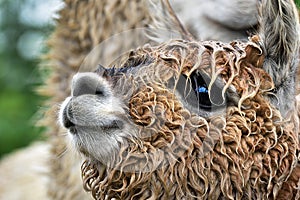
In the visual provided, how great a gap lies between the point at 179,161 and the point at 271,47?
46cm

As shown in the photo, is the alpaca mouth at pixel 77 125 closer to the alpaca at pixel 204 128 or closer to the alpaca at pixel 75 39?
the alpaca at pixel 204 128

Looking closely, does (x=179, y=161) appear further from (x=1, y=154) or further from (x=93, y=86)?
(x=1, y=154)

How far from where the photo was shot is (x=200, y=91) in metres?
2.24

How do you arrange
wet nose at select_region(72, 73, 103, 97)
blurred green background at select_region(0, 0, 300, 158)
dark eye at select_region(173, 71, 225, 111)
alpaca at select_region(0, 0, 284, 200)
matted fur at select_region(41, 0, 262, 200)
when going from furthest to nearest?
blurred green background at select_region(0, 0, 300, 158) → matted fur at select_region(41, 0, 262, 200) → alpaca at select_region(0, 0, 284, 200) → dark eye at select_region(173, 71, 225, 111) → wet nose at select_region(72, 73, 103, 97)

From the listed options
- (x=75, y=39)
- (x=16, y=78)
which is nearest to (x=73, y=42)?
(x=75, y=39)

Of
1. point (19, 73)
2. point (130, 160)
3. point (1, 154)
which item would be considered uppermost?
point (130, 160)

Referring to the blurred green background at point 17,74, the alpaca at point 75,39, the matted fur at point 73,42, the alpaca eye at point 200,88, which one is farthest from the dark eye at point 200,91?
the blurred green background at point 17,74

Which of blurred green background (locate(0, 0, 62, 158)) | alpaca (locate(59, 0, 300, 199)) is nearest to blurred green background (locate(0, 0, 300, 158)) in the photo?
blurred green background (locate(0, 0, 62, 158))

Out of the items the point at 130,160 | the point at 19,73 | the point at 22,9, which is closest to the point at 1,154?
the point at 19,73

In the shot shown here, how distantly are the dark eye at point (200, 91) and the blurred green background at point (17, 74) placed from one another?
3315 millimetres

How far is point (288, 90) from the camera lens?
2262 millimetres

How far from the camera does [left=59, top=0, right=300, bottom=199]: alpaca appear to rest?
2174mm

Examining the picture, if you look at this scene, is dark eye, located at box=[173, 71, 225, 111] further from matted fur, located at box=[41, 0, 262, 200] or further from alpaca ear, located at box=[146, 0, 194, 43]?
matted fur, located at box=[41, 0, 262, 200]

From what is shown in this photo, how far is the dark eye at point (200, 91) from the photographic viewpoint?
2219 millimetres
